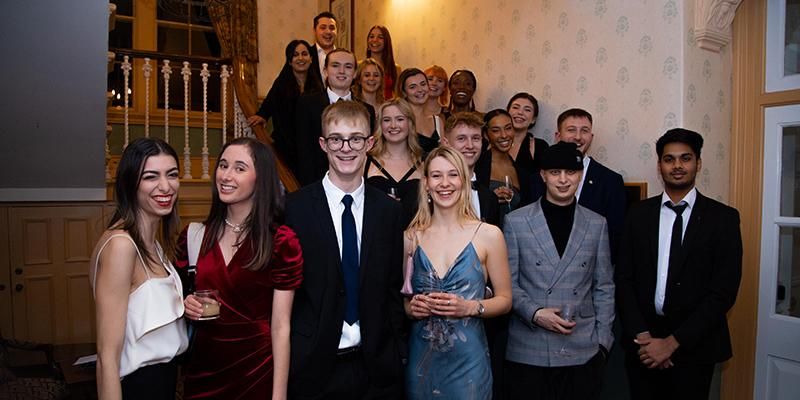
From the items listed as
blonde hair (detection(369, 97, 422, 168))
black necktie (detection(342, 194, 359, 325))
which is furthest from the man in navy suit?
black necktie (detection(342, 194, 359, 325))

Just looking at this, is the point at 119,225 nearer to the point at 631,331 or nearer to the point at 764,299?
the point at 631,331

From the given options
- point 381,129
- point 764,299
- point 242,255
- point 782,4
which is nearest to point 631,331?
point 764,299

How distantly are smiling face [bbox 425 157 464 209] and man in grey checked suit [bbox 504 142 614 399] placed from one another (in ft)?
1.42

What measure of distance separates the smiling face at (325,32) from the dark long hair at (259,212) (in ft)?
9.54

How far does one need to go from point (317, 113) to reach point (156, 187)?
5.77 ft

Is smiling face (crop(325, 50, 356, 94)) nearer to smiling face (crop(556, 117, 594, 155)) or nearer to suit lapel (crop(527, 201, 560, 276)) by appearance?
smiling face (crop(556, 117, 594, 155))

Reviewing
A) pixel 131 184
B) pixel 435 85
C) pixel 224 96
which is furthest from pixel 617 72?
pixel 224 96

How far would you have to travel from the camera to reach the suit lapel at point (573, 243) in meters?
2.39

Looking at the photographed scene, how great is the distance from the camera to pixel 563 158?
96.0 inches

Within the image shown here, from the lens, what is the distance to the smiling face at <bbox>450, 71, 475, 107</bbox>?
4262 millimetres

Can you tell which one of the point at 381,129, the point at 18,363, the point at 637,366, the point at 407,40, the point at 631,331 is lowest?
the point at 18,363

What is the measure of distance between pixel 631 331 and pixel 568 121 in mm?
1242

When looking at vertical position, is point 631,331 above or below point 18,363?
above

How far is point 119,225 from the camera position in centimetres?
176
